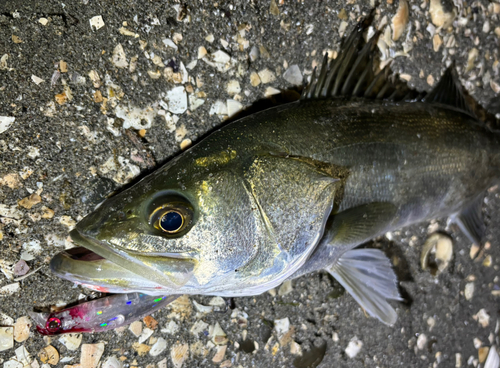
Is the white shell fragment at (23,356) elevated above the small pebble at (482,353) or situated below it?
above

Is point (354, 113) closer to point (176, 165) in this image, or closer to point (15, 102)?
point (176, 165)

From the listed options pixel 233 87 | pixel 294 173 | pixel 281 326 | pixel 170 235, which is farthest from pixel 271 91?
pixel 281 326

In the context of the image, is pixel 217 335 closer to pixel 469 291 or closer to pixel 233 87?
pixel 233 87

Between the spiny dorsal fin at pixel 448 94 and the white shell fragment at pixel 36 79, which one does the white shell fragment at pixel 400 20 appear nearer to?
the spiny dorsal fin at pixel 448 94

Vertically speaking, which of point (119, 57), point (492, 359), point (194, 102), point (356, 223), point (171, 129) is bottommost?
point (492, 359)

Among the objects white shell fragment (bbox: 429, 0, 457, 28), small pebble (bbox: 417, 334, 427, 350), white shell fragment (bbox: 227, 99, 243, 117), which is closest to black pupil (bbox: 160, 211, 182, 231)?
white shell fragment (bbox: 227, 99, 243, 117)

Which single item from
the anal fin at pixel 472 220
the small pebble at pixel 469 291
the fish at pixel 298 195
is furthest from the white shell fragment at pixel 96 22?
the small pebble at pixel 469 291

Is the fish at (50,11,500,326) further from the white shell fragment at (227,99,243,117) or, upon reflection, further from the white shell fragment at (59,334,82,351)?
the white shell fragment at (59,334,82,351)
